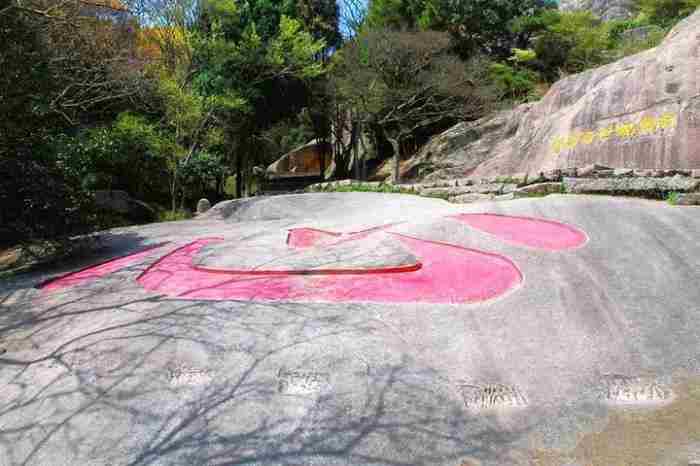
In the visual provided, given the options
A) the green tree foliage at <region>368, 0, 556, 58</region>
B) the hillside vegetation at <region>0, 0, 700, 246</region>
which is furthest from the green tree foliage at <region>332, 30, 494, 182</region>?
the green tree foliage at <region>368, 0, 556, 58</region>

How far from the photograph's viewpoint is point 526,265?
4.73 metres

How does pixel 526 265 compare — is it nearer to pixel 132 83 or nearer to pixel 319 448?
pixel 319 448

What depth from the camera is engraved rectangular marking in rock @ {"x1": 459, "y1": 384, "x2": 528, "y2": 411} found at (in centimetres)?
294

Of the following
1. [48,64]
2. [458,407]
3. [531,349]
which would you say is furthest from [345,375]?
[48,64]

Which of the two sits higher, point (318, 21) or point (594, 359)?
point (318, 21)

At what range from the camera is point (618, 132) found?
8859 mm

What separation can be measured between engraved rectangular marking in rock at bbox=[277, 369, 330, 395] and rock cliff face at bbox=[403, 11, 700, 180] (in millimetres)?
7749

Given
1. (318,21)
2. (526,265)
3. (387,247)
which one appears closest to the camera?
(526,265)

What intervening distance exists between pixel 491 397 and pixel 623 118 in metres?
8.26

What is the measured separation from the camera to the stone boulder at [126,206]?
13938mm

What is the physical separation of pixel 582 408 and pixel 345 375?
1.63 m

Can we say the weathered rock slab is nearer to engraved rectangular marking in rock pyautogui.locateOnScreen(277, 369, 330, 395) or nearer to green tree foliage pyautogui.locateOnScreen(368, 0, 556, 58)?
engraved rectangular marking in rock pyautogui.locateOnScreen(277, 369, 330, 395)

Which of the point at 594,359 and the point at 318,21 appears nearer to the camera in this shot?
the point at 594,359

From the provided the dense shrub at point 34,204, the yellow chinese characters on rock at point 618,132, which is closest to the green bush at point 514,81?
the yellow chinese characters on rock at point 618,132
